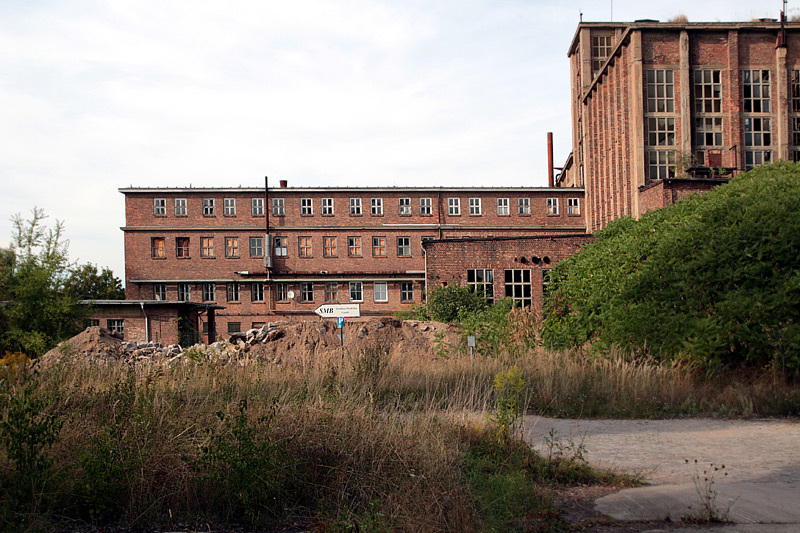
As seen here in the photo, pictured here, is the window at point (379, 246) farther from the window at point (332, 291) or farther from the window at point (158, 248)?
the window at point (158, 248)

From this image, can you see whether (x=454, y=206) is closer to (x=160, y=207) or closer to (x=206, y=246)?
(x=206, y=246)

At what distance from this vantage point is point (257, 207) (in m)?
47.8

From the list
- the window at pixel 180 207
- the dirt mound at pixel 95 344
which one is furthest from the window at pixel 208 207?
the dirt mound at pixel 95 344

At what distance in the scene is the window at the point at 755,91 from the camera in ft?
142

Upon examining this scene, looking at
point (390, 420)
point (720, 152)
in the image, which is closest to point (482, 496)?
point (390, 420)

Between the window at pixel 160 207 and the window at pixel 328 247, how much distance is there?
11.9 metres

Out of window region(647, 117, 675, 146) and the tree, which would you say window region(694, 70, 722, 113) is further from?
the tree

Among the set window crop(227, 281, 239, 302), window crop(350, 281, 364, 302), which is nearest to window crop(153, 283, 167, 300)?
window crop(227, 281, 239, 302)

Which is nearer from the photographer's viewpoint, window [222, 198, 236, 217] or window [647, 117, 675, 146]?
window [647, 117, 675, 146]

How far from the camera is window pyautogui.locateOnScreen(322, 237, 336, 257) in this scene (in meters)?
47.7

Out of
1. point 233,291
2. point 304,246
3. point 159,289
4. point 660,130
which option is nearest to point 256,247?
point 304,246

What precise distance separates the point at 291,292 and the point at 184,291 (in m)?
7.74

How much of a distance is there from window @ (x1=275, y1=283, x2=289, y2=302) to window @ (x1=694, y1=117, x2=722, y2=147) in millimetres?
30147

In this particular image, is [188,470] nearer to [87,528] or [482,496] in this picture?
[87,528]
